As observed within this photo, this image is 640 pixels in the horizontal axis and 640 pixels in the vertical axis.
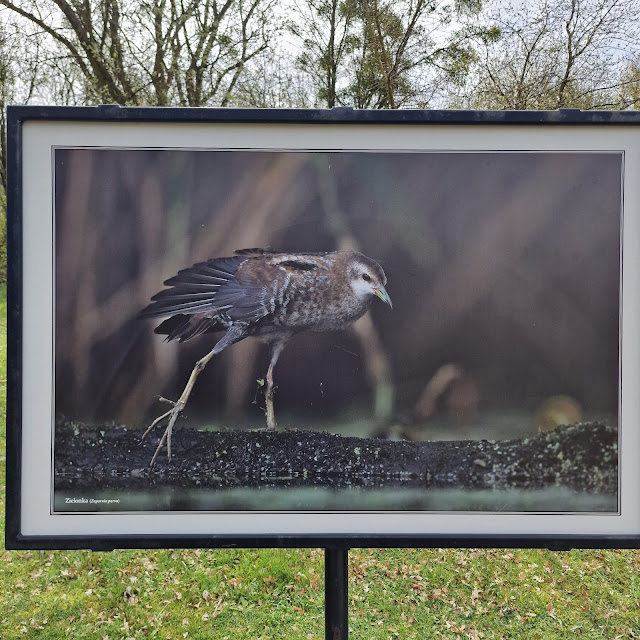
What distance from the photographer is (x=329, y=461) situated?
176cm

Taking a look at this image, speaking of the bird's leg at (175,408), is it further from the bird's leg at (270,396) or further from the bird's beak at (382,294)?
the bird's beak at (382,294)

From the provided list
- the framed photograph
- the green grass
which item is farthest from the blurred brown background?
the green grass

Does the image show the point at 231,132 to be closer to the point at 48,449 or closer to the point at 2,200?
the point at 48,449

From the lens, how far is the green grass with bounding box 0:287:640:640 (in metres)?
3.22

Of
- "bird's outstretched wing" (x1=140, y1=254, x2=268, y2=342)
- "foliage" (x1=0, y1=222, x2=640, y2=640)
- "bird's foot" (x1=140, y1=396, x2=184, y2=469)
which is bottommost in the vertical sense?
"foliage" (x1=0, y1=222, x2=640, y2=640)

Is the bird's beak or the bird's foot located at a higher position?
the bird's beak

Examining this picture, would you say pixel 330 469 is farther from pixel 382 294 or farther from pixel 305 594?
pixel 305 594

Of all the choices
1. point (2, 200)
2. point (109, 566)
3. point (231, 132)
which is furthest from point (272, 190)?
point (2, 200)

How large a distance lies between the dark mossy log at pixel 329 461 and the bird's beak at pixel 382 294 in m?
0.54

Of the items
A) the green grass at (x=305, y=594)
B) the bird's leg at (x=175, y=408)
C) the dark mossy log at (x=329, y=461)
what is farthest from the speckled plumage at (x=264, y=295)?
the green grass at (x=305, y=594)

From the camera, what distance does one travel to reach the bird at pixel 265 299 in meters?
1.75

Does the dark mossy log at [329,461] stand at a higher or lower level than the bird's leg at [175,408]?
lower

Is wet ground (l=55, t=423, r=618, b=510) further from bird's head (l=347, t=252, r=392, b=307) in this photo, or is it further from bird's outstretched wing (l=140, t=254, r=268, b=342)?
bird's head (l=347, t=252, r=392, b=307)

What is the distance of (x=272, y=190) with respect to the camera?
1.75 metres
